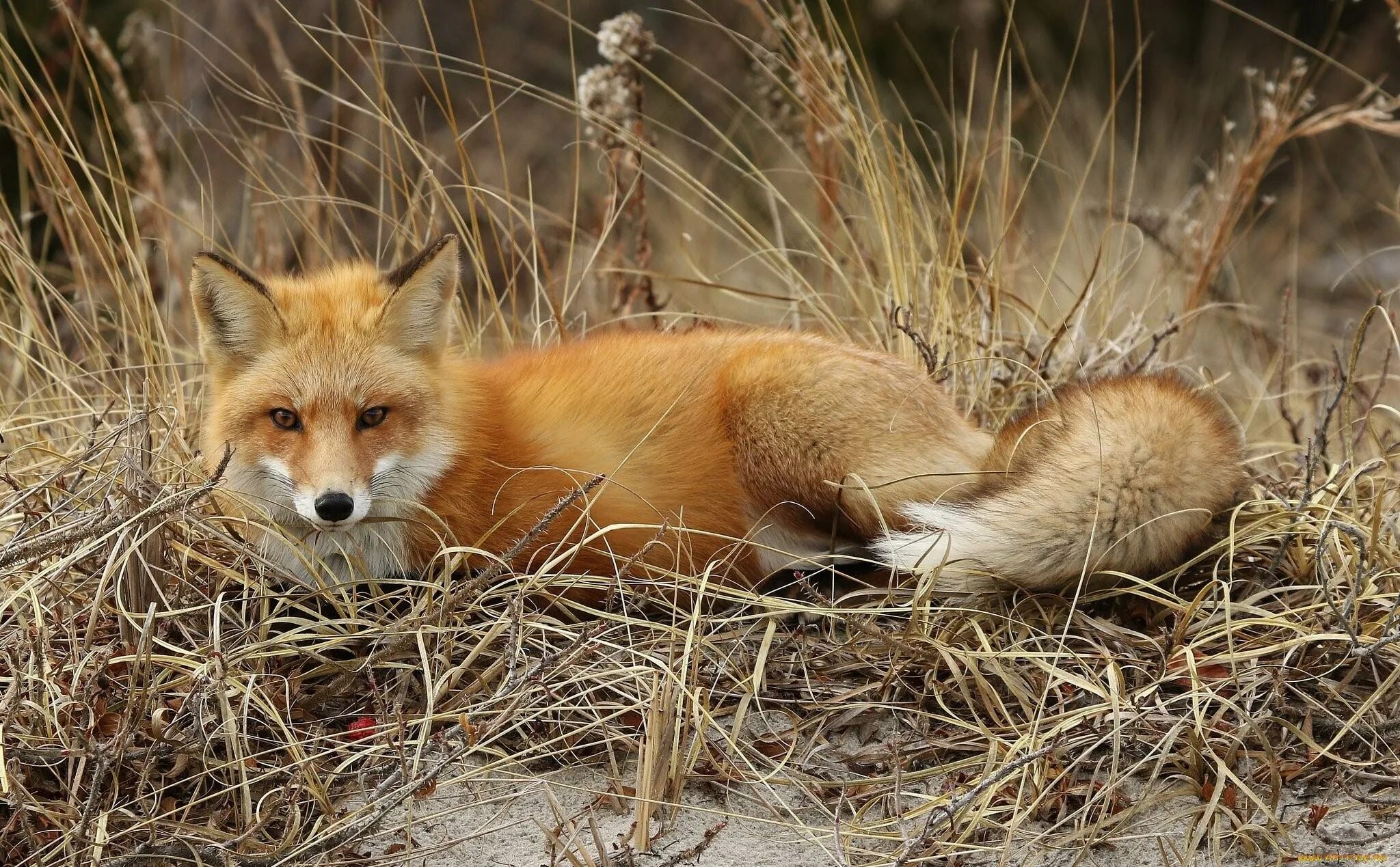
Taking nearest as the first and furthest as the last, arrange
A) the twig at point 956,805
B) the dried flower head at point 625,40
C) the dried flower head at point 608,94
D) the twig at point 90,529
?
the twig at point 956,805 → the twig at point 90,529 → the dried flower head at point 625,40 → the dried flower head at point 608,94

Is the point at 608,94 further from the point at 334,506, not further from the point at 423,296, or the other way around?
the point at 334,506

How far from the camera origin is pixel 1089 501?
299 cm

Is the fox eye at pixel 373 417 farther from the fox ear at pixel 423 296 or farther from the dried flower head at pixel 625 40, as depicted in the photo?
the dried flower head at pixel 625 40

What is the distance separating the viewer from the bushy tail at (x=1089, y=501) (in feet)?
9.75

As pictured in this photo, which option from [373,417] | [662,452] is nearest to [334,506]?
[373,417]

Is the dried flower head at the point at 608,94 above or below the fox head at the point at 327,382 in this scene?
above

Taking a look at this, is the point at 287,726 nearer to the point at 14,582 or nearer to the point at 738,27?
the point at 14,582

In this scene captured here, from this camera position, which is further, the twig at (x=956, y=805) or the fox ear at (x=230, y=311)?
the fox ear at (x=230, y=311)

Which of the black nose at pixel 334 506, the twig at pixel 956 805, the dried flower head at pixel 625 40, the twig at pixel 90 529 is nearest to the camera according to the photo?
the twig at pixel 956 805

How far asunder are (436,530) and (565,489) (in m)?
0.35

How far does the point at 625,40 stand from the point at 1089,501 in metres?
2.50

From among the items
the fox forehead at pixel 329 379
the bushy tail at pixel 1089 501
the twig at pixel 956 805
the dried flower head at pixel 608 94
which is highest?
the dried flower head at pixel 608 94

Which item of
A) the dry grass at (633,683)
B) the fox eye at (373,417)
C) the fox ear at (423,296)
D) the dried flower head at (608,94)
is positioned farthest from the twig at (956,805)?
the dried flower head at (608,94)

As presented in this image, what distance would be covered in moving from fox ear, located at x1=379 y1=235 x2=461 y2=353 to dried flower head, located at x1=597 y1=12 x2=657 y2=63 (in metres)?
1.58
